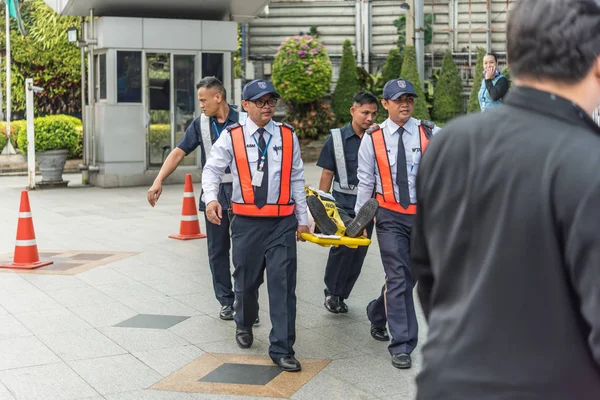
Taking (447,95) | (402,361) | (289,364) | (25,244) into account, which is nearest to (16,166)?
(447,95)

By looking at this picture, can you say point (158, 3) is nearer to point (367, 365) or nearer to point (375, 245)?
point (375, 245)

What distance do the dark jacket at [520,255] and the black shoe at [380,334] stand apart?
4419 mm

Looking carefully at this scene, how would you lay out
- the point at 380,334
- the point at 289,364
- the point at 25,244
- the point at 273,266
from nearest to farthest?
1. the point at 289,364
2. the point at 273,266
3. the point at 380,334
4. the point at 25,244

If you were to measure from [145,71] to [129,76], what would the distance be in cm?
33

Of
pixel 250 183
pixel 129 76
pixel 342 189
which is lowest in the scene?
pixel 342 189

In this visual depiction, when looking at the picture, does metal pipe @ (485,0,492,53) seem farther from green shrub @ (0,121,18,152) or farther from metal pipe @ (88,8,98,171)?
metal pipe @ (88,8,98,171)

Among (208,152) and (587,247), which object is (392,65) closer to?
(208,152)

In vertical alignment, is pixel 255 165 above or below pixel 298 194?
above

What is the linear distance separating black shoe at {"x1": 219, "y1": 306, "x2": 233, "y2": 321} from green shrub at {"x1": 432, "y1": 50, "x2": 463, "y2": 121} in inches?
847

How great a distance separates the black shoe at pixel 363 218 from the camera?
19.1 ft

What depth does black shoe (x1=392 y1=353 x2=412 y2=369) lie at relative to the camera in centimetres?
580

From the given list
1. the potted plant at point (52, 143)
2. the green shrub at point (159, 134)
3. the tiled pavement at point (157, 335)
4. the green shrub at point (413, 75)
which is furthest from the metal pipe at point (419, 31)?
the tiled pavement at point (157, 335)

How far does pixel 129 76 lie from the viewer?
18797 mm

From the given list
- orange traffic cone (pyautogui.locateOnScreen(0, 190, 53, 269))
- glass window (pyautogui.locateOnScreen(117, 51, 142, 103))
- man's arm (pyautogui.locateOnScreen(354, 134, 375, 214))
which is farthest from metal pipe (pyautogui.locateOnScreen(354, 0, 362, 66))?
man's arm (pyautogui.locateOnScreen(354, 134, 375, 214))
